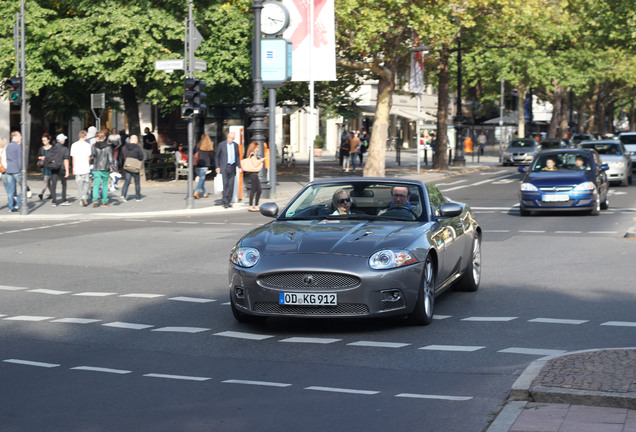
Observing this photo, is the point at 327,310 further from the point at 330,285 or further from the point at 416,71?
the point at 416,71

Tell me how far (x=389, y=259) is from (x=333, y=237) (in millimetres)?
593

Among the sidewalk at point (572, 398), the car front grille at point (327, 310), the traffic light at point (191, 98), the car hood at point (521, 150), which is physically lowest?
the sidewalk at point (572, 398)

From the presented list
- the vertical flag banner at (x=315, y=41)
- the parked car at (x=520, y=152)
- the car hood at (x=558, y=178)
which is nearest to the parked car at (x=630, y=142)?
the parked car at (x=520, y=152)

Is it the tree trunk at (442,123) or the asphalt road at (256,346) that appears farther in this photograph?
the tree trunk at (442,123)

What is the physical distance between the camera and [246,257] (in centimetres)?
950

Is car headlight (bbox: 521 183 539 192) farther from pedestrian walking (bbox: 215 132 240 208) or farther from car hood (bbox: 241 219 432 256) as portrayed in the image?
car hood (bbox: 241 219 432 256)

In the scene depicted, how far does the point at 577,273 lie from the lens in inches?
536

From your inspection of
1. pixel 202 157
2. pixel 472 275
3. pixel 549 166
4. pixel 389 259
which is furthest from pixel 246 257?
pixel 202 157

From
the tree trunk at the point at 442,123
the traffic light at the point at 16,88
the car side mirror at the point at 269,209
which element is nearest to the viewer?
the car side mirror at the point at 269,209

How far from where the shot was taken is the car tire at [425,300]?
9531 mm

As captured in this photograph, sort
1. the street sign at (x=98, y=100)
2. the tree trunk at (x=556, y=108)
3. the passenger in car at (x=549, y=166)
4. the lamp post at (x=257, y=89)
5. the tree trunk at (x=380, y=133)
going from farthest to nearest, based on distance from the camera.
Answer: the tree trunk at (x=556, y=108) → the tree trunk at (x=380, y=133) → the street sign at (x=98, y=100) → the lamp post at (x=257, y=89) → the passenger in car at (x=549, y=166)

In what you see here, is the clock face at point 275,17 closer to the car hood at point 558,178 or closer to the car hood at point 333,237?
the car hood at point 558,178

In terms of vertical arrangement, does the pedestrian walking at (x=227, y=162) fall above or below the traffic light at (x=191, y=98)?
below

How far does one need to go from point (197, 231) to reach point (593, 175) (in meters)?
9.07
